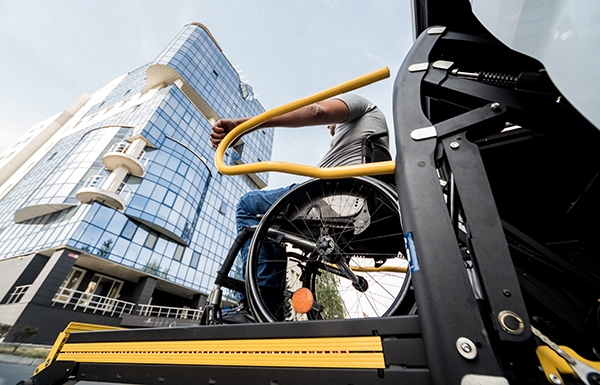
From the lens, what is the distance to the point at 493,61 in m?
0.94

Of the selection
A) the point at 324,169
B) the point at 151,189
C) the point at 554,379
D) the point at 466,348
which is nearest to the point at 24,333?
the point at 151,189

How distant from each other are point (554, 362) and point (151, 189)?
1879 cm

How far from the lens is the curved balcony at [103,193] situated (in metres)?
13.2

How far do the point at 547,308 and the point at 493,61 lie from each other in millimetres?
926

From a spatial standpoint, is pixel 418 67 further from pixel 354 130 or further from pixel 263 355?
pixel 263 355

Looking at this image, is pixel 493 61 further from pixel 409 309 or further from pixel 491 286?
pixel 409 309

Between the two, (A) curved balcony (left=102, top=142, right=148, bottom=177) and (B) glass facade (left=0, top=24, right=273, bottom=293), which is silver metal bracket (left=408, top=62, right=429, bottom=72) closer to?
(B) glass facade (left=0, top=24, right=273, bottom=293)

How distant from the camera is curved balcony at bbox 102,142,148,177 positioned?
48.6 feet

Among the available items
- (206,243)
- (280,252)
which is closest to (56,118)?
(206,243)

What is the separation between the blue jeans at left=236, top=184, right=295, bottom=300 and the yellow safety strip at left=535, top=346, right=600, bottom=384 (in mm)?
1279

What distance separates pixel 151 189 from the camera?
53.2 feet

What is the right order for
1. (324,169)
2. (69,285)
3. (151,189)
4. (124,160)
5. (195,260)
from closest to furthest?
(324,169), (69,285), (124,160), (151,189), (195,260)

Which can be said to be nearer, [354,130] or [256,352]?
[256,352]

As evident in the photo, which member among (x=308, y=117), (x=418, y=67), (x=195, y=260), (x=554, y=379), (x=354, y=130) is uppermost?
(x=195, y=260)
